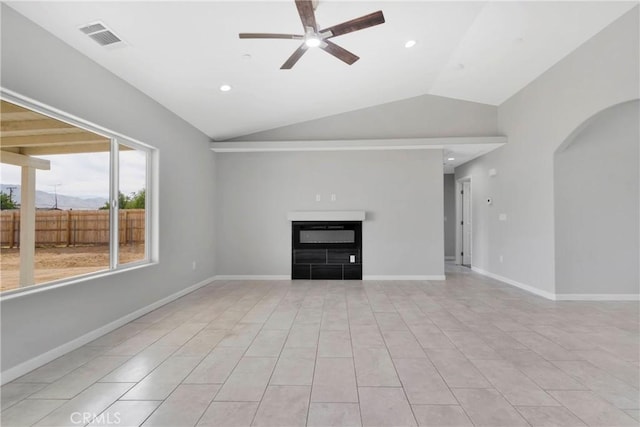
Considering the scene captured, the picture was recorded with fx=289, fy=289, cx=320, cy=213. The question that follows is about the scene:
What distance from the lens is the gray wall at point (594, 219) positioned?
13.8ft

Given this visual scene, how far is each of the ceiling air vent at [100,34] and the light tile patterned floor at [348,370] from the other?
9.21 feet

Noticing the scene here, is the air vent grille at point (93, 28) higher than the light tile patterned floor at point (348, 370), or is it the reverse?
the air vent grille at point (93, 28)

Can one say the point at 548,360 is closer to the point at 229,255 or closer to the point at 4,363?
the point at 4,363

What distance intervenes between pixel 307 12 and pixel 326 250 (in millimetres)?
4232

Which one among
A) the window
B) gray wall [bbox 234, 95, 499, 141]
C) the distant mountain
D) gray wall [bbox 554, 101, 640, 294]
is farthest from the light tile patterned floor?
gray wall [bbox 234, 95, 499, 141]

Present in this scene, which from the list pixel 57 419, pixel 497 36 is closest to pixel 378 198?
pixel 497 36

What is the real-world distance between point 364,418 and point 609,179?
198 inches

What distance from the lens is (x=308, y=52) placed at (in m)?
3.52

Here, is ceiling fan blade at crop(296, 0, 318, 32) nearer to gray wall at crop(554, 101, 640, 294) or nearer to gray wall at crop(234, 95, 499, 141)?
gray wall at crop(234, 95, 499, 141)

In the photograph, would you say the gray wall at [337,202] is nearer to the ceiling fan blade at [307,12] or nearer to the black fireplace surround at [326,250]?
the black fireplace surround at [326,250]

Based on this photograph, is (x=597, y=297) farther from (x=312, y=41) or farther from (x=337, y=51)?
(x=312, y=41)

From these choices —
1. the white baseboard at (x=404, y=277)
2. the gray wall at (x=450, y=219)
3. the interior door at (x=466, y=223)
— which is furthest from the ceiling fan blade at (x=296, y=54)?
the gray wall at (x=450, y=219)

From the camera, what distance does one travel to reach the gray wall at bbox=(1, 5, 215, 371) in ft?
7.20

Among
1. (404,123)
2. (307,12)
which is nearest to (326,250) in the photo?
(404,123)
